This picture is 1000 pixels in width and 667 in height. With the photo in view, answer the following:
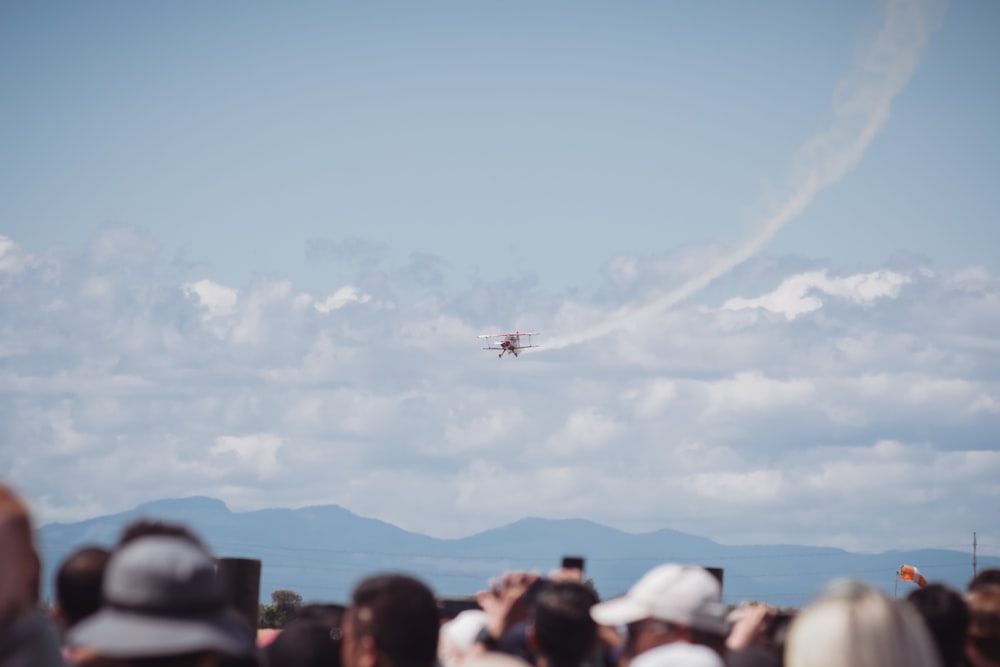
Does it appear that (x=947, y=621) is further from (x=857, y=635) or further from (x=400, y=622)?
(x=400, y=622)

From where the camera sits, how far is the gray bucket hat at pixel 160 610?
8.09m

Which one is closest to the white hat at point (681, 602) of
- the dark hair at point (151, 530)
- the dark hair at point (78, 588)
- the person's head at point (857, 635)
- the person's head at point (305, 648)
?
the person's head at point (305, 648)

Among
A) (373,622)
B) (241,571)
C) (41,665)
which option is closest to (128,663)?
(41,665)

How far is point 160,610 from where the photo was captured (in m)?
8.24

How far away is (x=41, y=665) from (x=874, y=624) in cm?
527

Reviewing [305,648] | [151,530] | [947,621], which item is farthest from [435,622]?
[947,621]

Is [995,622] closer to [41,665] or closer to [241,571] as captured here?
[41,665]

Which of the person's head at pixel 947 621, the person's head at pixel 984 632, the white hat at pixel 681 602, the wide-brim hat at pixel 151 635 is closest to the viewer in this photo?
the wide-brim hat at pixel 151 635

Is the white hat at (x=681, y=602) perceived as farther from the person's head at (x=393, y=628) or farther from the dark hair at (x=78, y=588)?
the dark hair at (x=78, y=588)

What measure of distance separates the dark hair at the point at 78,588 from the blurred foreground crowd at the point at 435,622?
0.04 ft

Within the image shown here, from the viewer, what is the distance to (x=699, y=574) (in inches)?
526

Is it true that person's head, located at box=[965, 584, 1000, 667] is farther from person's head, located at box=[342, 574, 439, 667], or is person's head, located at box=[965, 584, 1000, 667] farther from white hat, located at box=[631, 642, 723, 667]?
person's head, located at box=[342, 574, 439, 667]

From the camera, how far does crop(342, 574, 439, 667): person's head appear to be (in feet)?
35.1

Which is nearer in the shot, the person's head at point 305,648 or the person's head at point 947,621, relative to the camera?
the person's head at point 305,648
